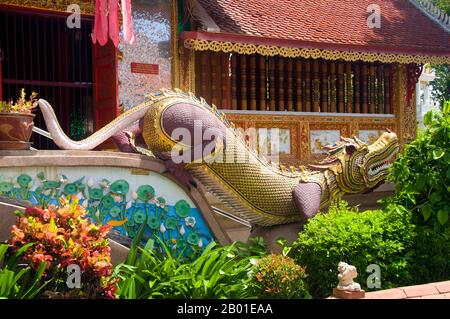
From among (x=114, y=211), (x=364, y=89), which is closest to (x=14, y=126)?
(x=114, y=211)

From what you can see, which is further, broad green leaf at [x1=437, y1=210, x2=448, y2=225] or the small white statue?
broad green leaf at [x1=437, y1=210, x2=448, y2=225]

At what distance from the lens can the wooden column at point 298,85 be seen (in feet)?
36.0

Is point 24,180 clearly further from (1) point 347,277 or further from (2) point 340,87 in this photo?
(2) point 340,87

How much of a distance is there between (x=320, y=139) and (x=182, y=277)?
663 cm

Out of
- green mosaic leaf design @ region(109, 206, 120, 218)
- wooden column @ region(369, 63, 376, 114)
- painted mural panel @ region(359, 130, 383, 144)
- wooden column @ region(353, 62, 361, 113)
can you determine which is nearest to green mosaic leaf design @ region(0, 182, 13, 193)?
green mosaic leaf design @ region(109, 206, 120, 218)

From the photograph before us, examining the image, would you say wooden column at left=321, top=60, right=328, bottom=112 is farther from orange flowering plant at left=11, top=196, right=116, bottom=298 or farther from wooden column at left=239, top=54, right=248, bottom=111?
orange flowering plant at left=11, top=196, right=116, bottom=298

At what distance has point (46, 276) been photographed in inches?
184

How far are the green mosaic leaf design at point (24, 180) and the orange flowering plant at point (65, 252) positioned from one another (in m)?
0.62

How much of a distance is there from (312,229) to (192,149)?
1523 mm

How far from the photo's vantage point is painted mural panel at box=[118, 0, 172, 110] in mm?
9359

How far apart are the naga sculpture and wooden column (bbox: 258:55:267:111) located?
129 inches

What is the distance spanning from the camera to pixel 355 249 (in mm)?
5379

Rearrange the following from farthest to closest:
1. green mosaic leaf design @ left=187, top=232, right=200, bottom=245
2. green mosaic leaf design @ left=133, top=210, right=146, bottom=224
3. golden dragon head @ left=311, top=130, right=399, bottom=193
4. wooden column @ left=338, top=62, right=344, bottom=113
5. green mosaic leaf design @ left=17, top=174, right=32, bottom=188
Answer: wooden column @ left=338, top=62, right=344, bottom=113 → golden dragon head @ left=311, top=130, right=399, bottom=193 → green mosaic leaf design @ left=187, top=232, right=200, bottom=245 → green mosaic leaf design @ left=133, top=210, right=146, bottom=224 → green mosaic leaf design @ left=17, top=174, right=32, bottom=188

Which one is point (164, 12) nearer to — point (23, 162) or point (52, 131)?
point (52, 131)
